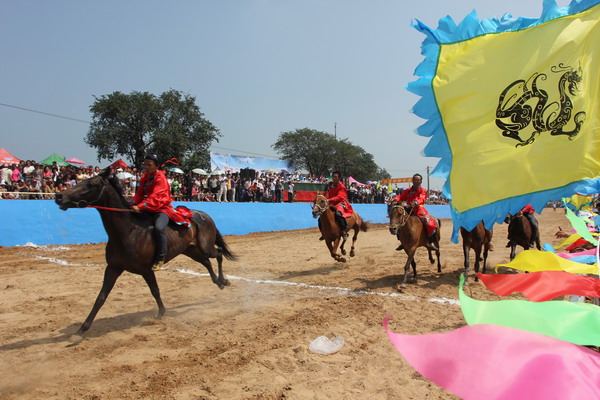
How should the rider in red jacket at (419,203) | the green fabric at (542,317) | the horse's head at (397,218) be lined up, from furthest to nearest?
the rider in red jacket at (419,203)
the horse's head at (397,218)
the green fabric at (542,317)

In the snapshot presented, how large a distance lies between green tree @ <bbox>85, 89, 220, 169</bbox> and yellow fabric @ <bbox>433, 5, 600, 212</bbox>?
45.4 m

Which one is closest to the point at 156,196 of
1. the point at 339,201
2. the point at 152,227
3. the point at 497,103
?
the point at 152,227

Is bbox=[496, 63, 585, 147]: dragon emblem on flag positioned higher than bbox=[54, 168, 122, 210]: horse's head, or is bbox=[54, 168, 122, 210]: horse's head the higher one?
bbox=[496, 63, 585, 147]: dragon emblem on flag

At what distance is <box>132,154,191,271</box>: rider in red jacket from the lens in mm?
6445

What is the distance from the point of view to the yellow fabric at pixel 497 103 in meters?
2.21

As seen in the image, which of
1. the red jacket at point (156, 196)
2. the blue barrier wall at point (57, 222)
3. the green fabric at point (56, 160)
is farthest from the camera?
the green fabric at point (56, 160)

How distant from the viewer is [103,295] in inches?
226

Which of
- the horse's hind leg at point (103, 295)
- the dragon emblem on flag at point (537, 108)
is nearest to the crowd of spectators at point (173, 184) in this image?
the horse's hind leg at point (103, 295)

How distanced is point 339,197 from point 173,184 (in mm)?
12045

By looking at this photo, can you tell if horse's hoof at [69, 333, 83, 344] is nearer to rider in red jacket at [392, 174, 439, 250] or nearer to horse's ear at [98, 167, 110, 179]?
horse's ear at [98, 167, 110, 179]

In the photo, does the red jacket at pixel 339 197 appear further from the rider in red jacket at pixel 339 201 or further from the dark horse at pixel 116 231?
the dark horse at pixel 116 231

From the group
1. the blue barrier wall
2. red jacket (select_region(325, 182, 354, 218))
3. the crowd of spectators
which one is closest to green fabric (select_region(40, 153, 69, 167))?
the crowd of spectators

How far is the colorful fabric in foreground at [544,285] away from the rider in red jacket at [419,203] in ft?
24.3

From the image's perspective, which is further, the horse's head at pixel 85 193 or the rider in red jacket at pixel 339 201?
the rider in red jacket at pixel 339 201
